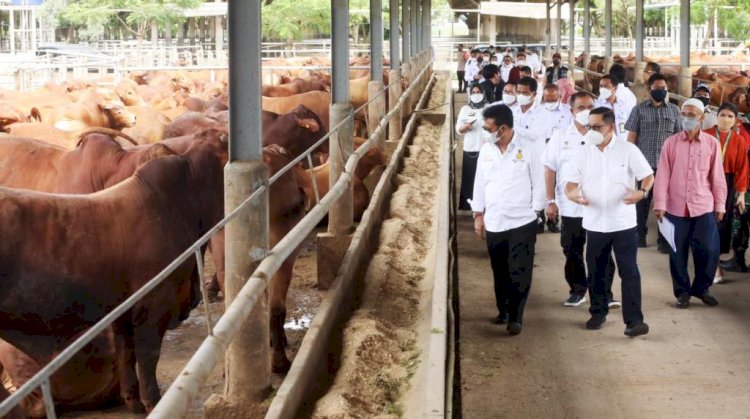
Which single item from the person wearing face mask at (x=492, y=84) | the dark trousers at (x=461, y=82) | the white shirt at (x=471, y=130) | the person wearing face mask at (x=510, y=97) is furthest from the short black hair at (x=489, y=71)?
the dark trousers at (x=461, y=82)

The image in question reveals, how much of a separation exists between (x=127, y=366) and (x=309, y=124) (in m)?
7.04

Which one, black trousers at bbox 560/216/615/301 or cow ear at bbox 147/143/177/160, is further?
black trousers at bbox 560/216/615/301

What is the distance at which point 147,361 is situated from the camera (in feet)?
22.9

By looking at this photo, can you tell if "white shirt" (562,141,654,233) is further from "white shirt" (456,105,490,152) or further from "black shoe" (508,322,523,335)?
"white shirt" (456,105,490,152)

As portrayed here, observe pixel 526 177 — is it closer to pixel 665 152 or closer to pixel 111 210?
pixel 665 152

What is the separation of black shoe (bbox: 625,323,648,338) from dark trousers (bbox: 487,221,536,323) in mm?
898

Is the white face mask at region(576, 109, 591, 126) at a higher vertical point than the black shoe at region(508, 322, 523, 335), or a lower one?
higher

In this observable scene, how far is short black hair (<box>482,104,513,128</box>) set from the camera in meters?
9.30

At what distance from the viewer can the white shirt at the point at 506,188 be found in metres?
9.22

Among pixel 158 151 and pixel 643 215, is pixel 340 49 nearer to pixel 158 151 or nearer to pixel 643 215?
pixel 158 151

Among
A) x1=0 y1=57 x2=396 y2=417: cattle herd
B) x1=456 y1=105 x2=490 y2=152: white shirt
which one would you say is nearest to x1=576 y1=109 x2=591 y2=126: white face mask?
x1=0 y1=57 x2=396 y2=417: cattle herd

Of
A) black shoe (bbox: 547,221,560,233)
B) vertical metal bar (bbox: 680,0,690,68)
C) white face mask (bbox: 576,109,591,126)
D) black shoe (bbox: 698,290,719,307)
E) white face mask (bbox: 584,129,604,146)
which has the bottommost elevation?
black shoe (bbox: 698,290,719,307)

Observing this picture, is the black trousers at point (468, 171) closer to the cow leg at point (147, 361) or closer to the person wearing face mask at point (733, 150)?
the person wearing face mask at point (733, 150)

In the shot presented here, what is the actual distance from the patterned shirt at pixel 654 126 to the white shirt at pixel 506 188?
2.92 meters
